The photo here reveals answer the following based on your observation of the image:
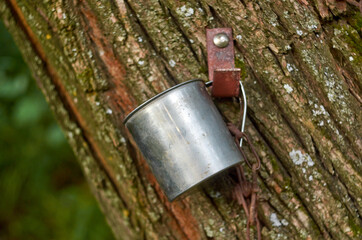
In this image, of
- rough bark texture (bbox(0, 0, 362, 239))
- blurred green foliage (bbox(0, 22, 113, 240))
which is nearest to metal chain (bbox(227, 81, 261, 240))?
rough bark texture (bbox(0, 0, 362, 239))

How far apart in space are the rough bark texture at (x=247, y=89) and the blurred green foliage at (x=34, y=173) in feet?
4.65

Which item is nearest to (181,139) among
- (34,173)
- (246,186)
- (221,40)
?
(246,186)

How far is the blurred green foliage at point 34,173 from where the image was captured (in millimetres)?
2910

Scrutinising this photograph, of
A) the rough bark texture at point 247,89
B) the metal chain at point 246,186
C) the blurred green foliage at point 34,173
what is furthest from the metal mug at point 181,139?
the blurred green foliage at point 34,173

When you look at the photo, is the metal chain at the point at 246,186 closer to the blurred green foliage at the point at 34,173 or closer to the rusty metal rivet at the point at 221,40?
the rusty metal rivet at the point at 221,40

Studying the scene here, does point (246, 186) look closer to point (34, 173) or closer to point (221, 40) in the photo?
point (221, 40)

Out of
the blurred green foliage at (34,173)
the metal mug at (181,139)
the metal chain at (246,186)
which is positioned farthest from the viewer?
the blurred green foliage at (34,173)

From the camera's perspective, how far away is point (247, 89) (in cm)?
145

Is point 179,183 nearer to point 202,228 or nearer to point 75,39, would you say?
point 202,228

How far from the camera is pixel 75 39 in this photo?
1.51 m

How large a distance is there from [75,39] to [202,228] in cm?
84

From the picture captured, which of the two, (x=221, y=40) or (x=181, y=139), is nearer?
(x=181, y=139)

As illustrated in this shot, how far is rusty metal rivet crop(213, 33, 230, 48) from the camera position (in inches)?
56.1

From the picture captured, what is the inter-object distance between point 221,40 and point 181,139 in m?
0.41
